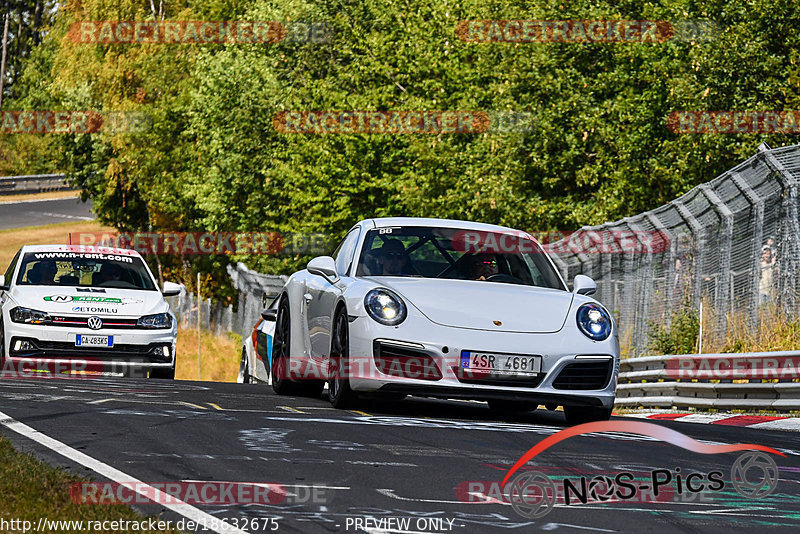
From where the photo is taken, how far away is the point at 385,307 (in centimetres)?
1016

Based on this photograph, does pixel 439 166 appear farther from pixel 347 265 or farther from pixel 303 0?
pixel 347 265

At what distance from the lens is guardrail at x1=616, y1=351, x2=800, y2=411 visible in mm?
13742

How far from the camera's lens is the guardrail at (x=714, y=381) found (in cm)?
1374

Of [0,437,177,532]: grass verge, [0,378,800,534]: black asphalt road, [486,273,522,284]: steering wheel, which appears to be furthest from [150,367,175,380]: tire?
[0,437,177,532]: grass verge

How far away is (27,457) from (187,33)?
48.8 m

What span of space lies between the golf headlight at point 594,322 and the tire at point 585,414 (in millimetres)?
601

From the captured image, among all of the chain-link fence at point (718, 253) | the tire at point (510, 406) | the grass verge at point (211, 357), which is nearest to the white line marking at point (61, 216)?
the grass verge at point (211, 357)

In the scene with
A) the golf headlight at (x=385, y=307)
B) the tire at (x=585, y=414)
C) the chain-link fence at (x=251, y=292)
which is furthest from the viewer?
the chain-link fence at (x=251, y=292)

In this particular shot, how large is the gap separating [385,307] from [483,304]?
73 cm

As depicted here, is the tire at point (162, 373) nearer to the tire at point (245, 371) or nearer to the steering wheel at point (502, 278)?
the tire at point (245, 371)

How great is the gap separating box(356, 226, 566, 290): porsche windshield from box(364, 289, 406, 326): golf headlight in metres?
0.75

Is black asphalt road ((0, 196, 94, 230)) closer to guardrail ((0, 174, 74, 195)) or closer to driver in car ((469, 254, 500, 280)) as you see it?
guardrail ((0, 174, 74, 195))

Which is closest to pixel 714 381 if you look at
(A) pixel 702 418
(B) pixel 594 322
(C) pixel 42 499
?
(A) pixel 702 418

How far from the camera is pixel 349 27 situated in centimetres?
4572
